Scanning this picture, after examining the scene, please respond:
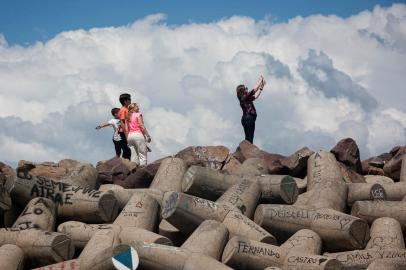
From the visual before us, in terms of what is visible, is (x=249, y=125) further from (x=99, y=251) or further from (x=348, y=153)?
(x=99, y=251)

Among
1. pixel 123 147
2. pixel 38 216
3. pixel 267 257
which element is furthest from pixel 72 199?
pixel 123 147

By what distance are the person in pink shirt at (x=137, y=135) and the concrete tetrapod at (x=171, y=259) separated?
7747 millimetres

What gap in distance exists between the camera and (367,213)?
14234mm

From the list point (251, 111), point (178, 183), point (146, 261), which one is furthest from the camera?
point (251, 111)

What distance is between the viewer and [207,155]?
18891 mm

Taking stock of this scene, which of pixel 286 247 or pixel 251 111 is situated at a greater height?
pixel 251 111

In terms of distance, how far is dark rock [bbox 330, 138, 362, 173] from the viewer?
59.5 ft

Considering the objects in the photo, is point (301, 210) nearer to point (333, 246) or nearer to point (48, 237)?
point (333, 246)

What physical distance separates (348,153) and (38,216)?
23.9 feet

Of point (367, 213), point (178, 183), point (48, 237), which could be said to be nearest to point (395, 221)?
point (367, 213)

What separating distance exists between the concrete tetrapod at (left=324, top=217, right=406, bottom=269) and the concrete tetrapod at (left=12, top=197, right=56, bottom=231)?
14.0ft

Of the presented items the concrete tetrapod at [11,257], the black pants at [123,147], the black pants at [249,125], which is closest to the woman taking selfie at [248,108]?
the black pants at [249,125]

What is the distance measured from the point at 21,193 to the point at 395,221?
19.7 ft

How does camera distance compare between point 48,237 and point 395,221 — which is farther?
point 395,221
